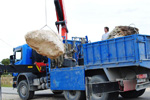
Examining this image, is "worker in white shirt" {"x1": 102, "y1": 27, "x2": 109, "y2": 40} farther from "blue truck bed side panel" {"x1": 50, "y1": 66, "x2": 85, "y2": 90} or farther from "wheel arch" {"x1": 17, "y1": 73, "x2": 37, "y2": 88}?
"wheel arch" {"x1": 17, "y1": 73, "x2": 37, "y2": 88}

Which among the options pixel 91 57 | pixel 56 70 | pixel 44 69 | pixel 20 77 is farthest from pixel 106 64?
pixel 20 77

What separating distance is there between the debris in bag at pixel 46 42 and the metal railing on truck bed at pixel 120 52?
5.02ft

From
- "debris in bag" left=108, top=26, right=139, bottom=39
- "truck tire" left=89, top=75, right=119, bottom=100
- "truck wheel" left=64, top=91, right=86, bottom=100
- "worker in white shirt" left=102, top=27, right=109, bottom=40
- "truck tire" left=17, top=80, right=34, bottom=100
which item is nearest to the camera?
"truck tire" left=89, top=75, right=119, bottom=100

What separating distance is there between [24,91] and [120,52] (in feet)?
20.7

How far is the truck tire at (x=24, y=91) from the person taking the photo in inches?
448

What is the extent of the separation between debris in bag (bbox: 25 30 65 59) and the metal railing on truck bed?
1531 millimetres

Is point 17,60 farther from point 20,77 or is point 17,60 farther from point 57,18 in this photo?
point 57,18

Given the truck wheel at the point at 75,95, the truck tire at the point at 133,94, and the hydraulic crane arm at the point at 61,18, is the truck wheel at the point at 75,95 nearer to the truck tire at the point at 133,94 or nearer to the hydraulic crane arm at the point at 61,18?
the truck tire at the point at 133,94

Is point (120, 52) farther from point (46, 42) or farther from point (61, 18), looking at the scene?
point (61, 18)

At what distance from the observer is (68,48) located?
10508mm

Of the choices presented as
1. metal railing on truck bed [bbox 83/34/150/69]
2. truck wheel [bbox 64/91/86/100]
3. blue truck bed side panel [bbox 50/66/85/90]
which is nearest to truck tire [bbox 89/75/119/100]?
metal railing on truck bed [bbox 83/34/150/69]

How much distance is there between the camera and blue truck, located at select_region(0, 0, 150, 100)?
712 cm

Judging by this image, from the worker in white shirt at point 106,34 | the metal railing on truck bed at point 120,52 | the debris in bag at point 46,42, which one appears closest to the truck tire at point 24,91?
the debris in bag at point 46,42

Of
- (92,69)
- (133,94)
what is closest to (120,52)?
(92,69)
